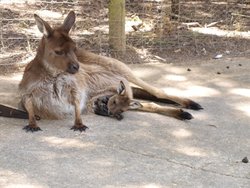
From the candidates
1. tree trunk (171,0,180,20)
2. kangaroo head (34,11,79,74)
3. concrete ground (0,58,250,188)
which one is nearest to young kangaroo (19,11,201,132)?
kangaroo head (34,11,79,74)

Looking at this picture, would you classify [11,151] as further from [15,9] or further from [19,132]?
[15,9]

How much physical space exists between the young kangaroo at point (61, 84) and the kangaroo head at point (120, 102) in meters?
0.19

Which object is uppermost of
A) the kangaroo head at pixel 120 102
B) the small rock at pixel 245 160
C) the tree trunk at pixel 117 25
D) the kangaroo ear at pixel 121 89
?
the tree trunk at pixel 117 25

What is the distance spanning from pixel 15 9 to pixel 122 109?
446 centimetres

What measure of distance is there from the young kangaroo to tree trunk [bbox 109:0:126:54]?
65.4 inches

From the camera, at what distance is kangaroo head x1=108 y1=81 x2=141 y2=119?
500cm

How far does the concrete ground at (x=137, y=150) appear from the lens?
145 inches

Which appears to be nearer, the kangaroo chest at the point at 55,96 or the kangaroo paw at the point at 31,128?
the kangaroo paw at the point at 31,128

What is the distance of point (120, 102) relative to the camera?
5.04 m

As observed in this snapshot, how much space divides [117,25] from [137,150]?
3078 mm

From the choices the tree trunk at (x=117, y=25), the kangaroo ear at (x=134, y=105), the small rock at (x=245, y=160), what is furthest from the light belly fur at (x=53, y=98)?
the tree trunk at (x=117, y=25)

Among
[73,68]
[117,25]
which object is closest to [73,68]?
[73,68]

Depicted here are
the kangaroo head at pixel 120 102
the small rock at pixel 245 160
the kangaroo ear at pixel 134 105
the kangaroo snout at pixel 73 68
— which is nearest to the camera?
the small rock at pixel 245 160

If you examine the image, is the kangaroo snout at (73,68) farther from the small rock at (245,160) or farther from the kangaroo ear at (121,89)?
the small rock at (245,160)
